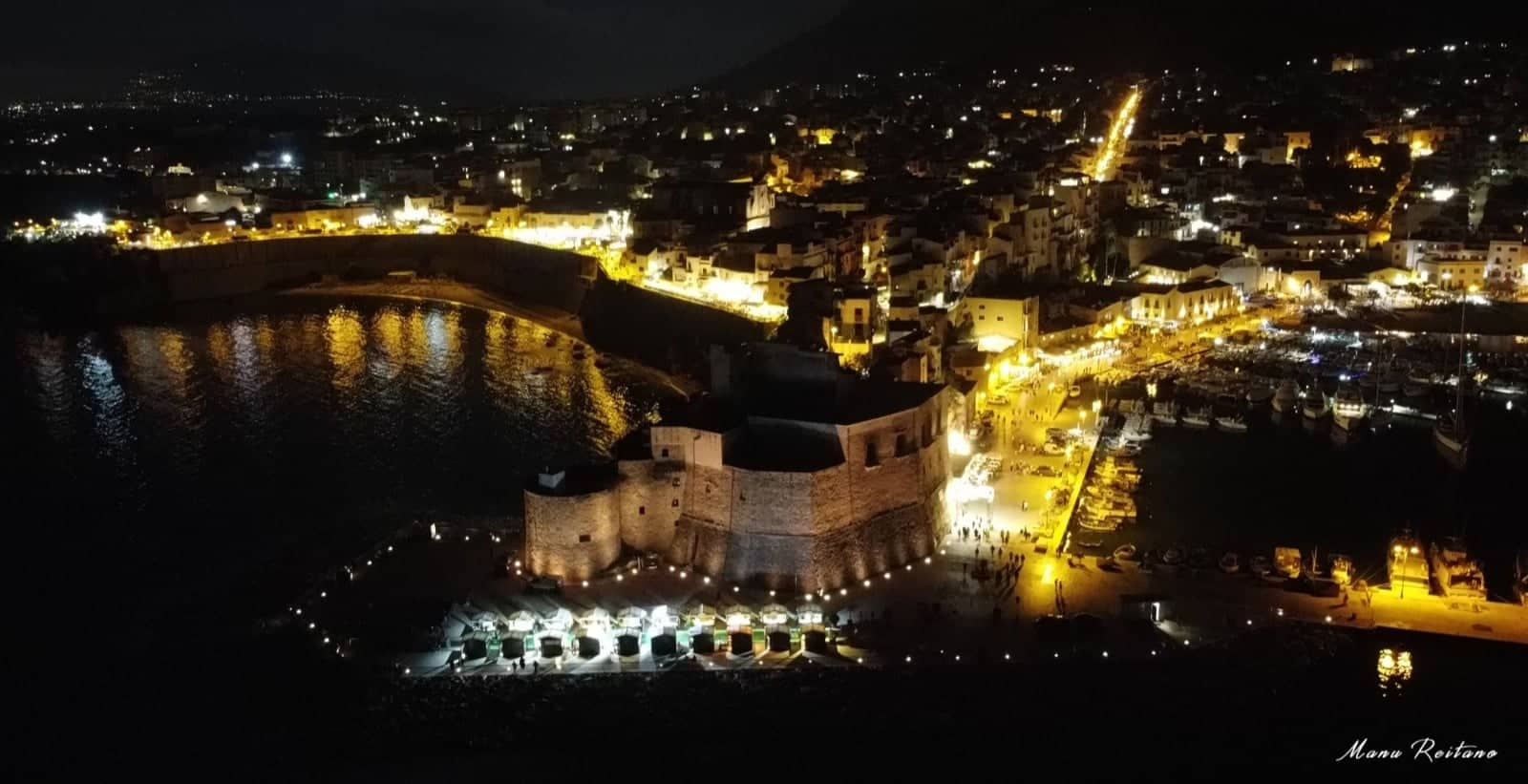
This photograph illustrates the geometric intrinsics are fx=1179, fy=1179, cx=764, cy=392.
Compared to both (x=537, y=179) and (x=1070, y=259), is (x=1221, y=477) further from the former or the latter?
(x=537, y=179)

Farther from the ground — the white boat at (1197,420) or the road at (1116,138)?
the road at (1116,138)

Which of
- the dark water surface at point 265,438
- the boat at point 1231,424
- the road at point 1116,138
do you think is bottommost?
the dark water surface at point 265,438

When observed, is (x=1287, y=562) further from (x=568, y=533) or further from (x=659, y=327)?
(x=659, y=327)

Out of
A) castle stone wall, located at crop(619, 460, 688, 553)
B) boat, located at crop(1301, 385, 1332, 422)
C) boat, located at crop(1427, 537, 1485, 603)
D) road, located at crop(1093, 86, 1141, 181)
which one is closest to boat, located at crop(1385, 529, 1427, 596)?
boat, located at crop(1427, 537, 1485, 603)

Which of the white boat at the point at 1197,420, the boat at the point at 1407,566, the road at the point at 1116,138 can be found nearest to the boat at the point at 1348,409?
the white boat at the point at 1197,420

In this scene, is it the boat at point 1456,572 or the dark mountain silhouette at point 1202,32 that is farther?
the dark mountain silhouette at point 1202,32

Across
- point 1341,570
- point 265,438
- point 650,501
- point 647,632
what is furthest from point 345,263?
point 1341,570

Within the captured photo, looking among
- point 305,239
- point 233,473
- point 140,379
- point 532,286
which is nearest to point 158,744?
point 233,473

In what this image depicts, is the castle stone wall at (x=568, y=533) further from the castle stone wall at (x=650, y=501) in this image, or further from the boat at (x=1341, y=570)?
the boat at (x=1341, y=570)
